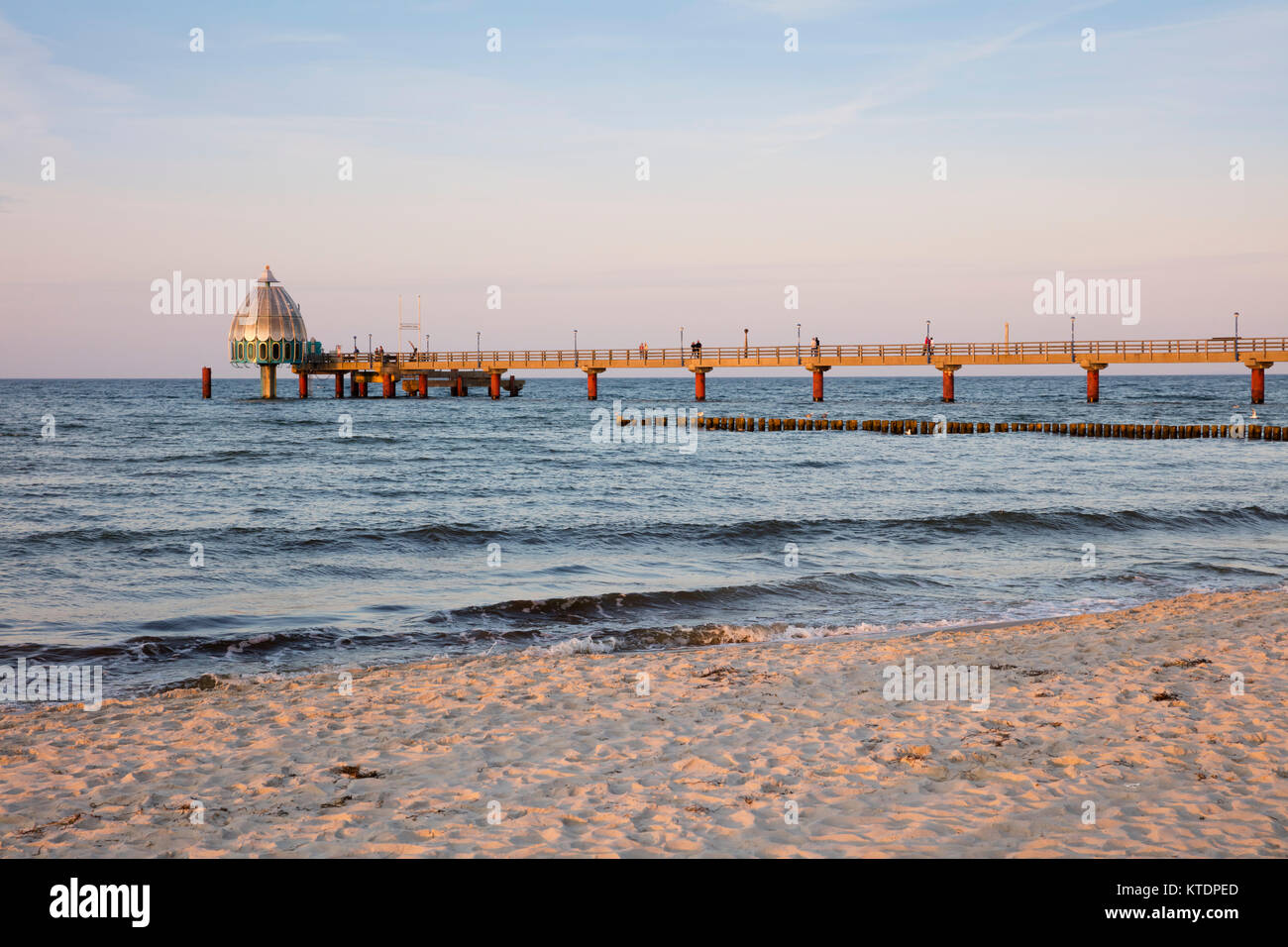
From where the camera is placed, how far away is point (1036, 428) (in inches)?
1932

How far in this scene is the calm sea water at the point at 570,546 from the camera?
1180cm

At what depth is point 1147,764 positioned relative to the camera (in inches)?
251

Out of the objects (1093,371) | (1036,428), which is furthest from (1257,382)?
(1036,428)

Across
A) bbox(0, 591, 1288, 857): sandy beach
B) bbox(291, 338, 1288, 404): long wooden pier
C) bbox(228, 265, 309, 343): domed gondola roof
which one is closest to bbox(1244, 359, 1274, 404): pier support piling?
bbox(291, 338, 1288, 404): long wooden pier

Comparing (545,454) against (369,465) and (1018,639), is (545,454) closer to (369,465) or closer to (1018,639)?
(369,465)

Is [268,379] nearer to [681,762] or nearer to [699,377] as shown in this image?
[699,377]

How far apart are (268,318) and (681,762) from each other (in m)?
82.3

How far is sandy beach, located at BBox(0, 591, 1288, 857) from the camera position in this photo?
17.5 feet

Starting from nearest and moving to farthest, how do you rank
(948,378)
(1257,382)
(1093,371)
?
(1257,382) < (1093,371) < (948,378)

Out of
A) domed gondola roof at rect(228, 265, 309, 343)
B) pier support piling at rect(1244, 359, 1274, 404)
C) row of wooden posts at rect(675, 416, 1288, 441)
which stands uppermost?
domed gondola roof at rect(228, 265, 309, 343)

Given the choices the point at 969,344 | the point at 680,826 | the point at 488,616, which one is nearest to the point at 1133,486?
the point at 488,616

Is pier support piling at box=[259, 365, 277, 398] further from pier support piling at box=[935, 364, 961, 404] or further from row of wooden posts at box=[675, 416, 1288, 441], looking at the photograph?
pier support piling at box=[935, 364, 961, 404]

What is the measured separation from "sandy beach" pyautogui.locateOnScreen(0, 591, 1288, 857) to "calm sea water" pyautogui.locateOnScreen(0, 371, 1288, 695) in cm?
225
